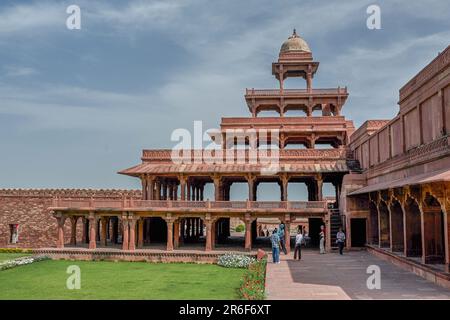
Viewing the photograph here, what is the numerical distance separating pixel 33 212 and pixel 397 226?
2968 centimetres

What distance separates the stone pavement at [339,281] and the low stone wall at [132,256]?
555 centimetres

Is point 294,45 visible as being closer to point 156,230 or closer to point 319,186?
point 319,186

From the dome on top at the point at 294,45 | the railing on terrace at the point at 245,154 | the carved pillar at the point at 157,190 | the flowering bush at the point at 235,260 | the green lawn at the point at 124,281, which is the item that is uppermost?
the dome on top at the point at 294,45

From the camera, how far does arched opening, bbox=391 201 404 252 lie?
20.2 metres

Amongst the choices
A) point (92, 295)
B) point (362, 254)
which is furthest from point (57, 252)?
point (362, 254)

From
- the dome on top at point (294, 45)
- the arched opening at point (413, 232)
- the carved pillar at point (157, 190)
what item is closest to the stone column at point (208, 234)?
the carved pillar at point (157, 190)

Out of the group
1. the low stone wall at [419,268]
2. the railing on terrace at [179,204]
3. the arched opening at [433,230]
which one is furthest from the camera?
the railing on terrace at [179,204]

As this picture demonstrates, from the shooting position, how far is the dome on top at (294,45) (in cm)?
3741

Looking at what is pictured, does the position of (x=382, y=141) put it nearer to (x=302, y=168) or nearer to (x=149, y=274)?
(x=302, y=168)

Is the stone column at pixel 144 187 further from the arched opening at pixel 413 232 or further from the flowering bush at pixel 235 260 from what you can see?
the arched opening at pixel 413 232

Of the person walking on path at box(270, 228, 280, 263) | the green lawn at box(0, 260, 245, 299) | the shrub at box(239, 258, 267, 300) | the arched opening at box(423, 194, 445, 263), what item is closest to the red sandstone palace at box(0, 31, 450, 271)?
the arched opening at box(423, 194, 445, 263)

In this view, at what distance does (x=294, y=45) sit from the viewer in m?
37.4
